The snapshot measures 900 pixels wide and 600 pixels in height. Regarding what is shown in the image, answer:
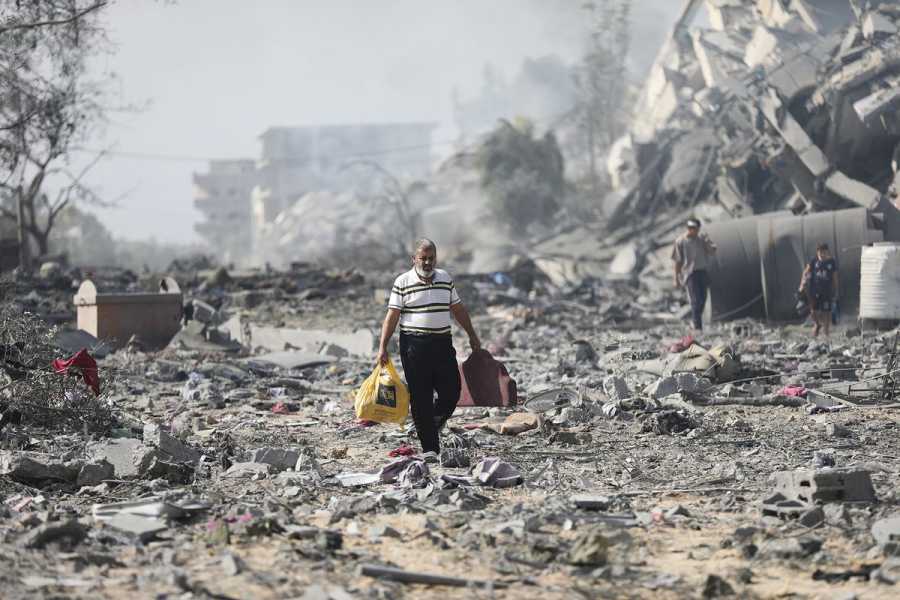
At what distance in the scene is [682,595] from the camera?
396 cm

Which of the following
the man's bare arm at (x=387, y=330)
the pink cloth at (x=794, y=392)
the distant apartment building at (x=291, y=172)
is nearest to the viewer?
the man's bare arm at (x=387, y=330)

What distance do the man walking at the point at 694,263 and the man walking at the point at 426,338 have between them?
25.5 feet

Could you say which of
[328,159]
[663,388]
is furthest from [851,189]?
[328,159]

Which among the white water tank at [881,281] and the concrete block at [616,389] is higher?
the white water tank at [881,281]

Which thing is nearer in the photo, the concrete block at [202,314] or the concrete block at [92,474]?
the concrete block at [92,474]

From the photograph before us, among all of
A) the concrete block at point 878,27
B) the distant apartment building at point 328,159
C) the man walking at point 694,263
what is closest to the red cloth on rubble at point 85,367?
the man walking at point 694,263

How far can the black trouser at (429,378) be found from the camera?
662 centimetres

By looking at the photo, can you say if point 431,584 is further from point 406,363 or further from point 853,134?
point 853,134

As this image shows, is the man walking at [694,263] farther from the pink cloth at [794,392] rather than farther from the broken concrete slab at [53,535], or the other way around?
the broken concrete slab at [53,535]

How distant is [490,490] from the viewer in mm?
5824

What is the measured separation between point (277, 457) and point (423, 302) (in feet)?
4.29

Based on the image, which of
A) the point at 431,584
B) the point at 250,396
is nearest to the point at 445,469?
the point at 431,584

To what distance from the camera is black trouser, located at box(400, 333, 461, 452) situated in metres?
6.62

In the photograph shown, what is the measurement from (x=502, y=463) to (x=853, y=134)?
47.1 feet
